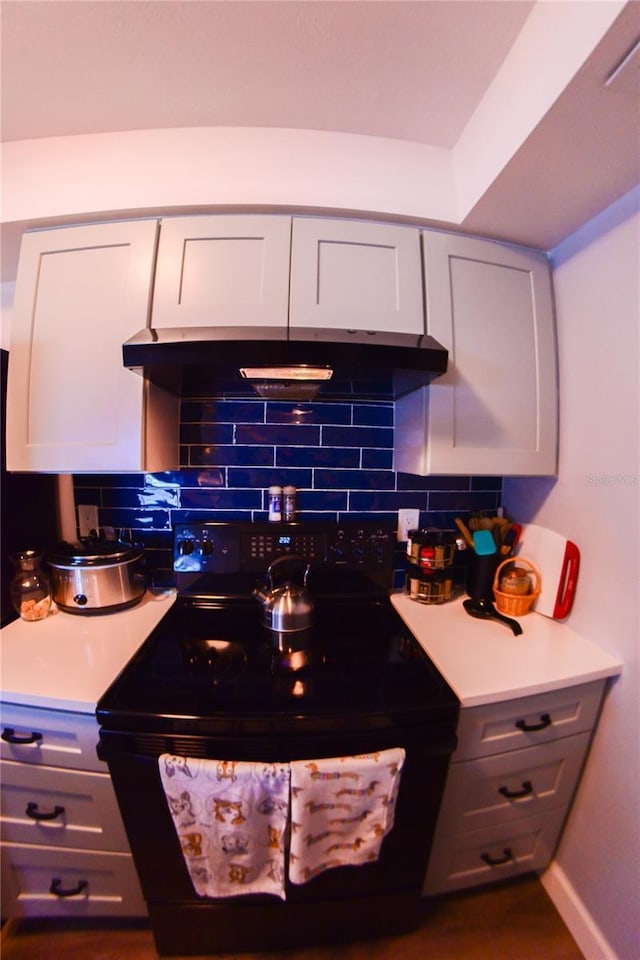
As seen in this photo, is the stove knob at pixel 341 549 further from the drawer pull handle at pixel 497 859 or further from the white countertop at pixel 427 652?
the drawer pull handle at pixel 497 859

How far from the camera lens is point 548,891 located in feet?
3.70

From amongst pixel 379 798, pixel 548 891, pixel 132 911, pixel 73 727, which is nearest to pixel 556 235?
pixel 379 798

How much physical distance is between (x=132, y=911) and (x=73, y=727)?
700mm

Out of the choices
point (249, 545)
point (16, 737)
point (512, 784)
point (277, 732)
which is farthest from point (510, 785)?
point (16, 737)

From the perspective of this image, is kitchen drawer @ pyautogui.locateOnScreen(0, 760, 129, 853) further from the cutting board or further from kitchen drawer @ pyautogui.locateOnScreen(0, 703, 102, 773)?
the cutting board

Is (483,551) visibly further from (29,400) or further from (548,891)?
(29,400)

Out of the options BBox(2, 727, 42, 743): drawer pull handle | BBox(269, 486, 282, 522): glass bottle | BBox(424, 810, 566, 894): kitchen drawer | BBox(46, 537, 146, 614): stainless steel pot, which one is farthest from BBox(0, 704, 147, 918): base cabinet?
BBox(424, 810, 566, 894): kitchen drawer

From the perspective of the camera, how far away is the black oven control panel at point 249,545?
1241 mm

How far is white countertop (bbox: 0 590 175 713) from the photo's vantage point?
2.64 ft

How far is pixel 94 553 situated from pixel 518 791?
1597 mm

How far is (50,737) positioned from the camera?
2.78ft

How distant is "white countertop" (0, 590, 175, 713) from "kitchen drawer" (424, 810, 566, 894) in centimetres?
113

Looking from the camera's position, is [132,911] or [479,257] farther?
[479,257]

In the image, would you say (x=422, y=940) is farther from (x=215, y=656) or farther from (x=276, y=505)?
(x=276, y=505)
